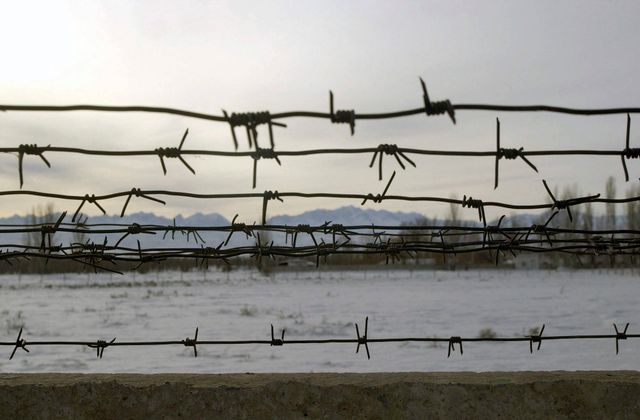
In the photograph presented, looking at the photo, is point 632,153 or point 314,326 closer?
point 632,153

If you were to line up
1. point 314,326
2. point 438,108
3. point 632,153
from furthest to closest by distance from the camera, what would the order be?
point 314,326
point 632,153
point 438,108

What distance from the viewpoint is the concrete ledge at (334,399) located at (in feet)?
5.23

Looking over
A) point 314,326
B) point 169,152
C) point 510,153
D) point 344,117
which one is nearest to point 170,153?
point 169,152

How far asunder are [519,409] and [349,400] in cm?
46

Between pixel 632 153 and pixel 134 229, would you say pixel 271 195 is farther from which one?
pixel 632 153

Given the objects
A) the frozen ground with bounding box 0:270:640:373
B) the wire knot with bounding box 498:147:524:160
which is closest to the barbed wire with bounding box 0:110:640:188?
the wire knot with bounding box 498:147:524:160

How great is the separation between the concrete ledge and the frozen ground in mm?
6683

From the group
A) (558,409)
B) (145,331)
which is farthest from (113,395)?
(145,331)

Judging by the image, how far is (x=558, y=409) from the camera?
1.59 meters

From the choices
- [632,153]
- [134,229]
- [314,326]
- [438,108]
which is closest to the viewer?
[438,108]

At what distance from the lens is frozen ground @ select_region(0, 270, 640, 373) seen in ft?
29.4

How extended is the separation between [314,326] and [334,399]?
42.1ft

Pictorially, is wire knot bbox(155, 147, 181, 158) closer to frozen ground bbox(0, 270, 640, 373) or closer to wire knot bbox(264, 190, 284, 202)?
wire knot bbox(264, 190, 284, 202)

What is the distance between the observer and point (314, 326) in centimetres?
1422
